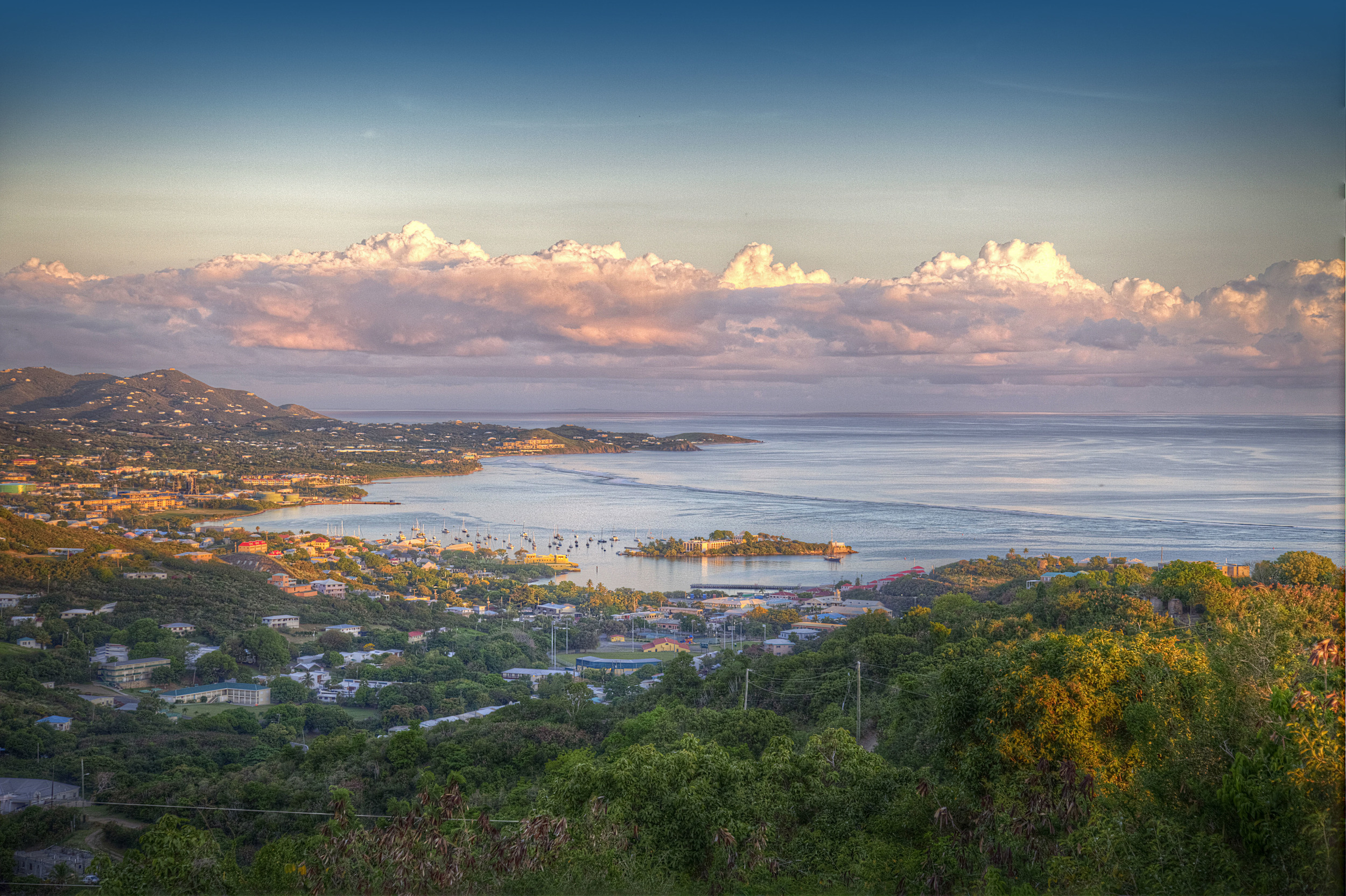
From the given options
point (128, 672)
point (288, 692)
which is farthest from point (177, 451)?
point (288, 692)

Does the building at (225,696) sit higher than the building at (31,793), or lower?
lower

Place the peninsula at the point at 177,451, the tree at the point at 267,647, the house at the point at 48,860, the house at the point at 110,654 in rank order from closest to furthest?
the house at the point at 48,860 → the house at the point at 110,654 → the tree at the point at 267,647 → the peninsula at the point at 177,451

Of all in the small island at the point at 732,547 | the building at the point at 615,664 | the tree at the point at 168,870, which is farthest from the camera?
the small island at the point at 732,547

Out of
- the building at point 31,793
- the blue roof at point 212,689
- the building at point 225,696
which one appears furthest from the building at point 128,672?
the building at point 31,793

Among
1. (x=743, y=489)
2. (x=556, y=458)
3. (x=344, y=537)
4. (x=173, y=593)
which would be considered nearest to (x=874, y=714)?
(x=173, y=593)

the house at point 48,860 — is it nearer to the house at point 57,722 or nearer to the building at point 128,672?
the house at point 57,722

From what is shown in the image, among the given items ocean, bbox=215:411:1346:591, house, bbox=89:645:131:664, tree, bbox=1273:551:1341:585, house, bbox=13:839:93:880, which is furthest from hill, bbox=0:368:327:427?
tree, bbox=1273:551:1341:585
